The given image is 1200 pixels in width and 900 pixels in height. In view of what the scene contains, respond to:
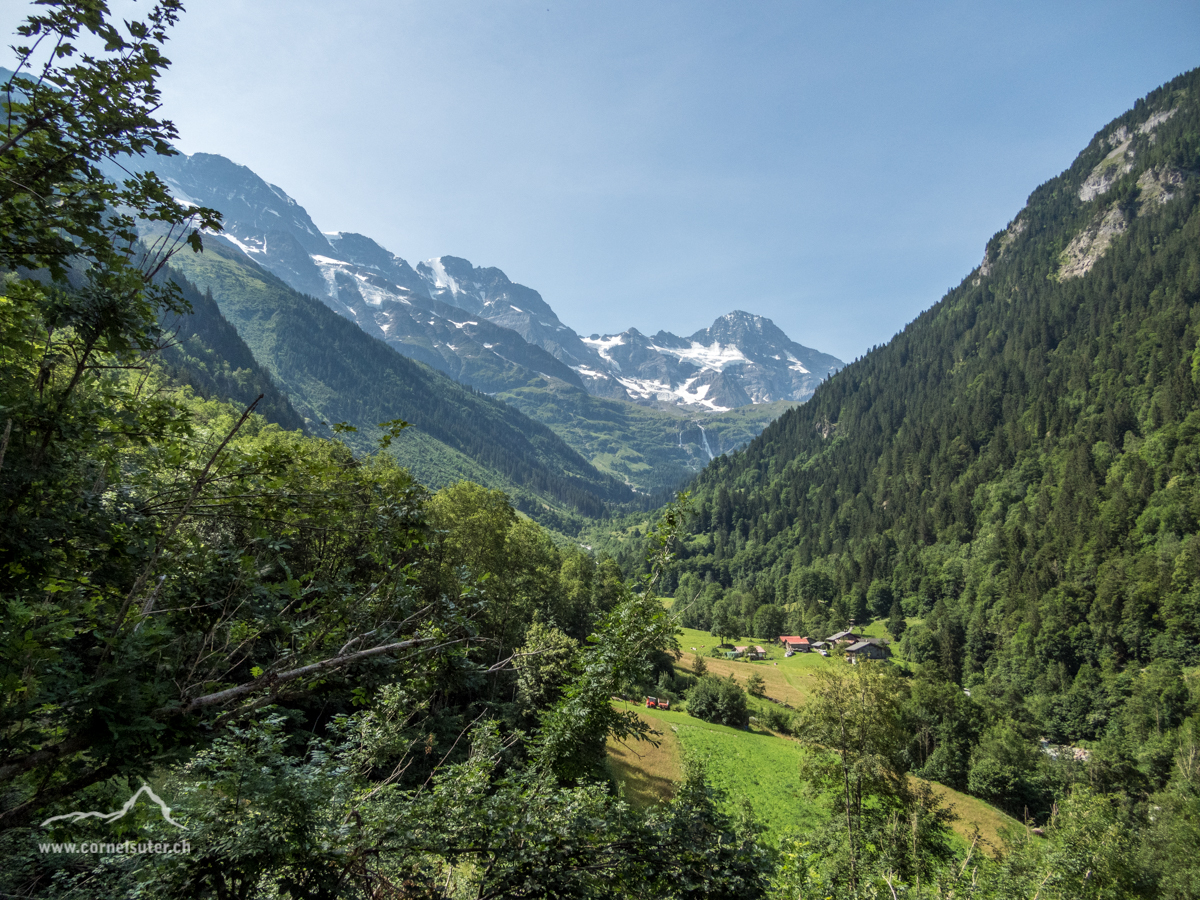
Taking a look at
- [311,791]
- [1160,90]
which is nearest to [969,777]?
[311,791]

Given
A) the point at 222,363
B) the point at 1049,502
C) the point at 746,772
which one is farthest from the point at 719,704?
the point at 222,363

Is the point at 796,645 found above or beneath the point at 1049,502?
beneath

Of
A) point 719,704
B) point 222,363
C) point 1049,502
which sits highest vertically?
point 1049,502

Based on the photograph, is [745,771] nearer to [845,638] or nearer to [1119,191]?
[845,638]

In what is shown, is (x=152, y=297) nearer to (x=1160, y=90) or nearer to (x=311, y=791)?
(x=311, y=791)

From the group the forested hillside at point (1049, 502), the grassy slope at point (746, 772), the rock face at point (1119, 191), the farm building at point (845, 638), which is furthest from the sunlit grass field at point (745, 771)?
the rock face at point (1119, 191)

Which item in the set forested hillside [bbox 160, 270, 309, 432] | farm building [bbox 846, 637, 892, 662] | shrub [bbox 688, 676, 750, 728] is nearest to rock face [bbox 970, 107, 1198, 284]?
farm building [bbox 846, 637, 892, 662]

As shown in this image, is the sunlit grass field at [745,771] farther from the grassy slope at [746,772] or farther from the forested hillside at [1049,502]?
the forested hillside at [1049,502]

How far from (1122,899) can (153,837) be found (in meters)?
38.0

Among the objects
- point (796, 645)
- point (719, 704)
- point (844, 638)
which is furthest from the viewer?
point (844, 638)

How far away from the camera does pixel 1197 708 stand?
58.8 metres

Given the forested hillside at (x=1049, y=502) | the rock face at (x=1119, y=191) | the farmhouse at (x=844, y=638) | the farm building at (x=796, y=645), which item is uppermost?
the rock face at (x=1119, y=191)

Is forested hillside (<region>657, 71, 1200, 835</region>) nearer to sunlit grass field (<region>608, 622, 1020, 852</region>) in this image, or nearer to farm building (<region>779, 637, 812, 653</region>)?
sunlit grass field (<region>608, 622, 1020, 852</region>)

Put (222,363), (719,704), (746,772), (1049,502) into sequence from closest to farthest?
(746,772)
(719,704)
(1049,502)
(222,363)
